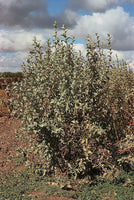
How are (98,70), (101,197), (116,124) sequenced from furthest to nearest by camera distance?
(116,124) < (98,70) < (101,197)

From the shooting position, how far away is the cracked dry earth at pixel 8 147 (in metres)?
4.59

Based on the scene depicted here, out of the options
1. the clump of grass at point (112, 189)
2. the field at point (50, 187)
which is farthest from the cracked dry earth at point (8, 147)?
the clump of grass at point (112, 189)

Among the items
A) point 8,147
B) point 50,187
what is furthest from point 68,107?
point 8,147

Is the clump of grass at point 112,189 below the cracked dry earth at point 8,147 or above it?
below

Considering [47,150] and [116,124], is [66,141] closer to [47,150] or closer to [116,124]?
[47,150]

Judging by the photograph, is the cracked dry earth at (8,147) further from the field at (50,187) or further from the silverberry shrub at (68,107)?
the silverberry shrub at (68,107)

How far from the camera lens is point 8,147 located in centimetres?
569

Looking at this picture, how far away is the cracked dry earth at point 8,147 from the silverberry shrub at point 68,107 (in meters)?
0.75

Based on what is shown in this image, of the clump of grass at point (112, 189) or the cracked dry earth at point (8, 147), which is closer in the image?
the clump of grass at point (112, 189)

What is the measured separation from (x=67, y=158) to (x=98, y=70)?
5.30 feet

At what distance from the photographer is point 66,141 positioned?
3771mm

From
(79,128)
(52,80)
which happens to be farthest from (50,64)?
(79,128)

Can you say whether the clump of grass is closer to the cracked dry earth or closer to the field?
the field

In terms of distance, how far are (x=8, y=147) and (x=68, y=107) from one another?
2.87 m
